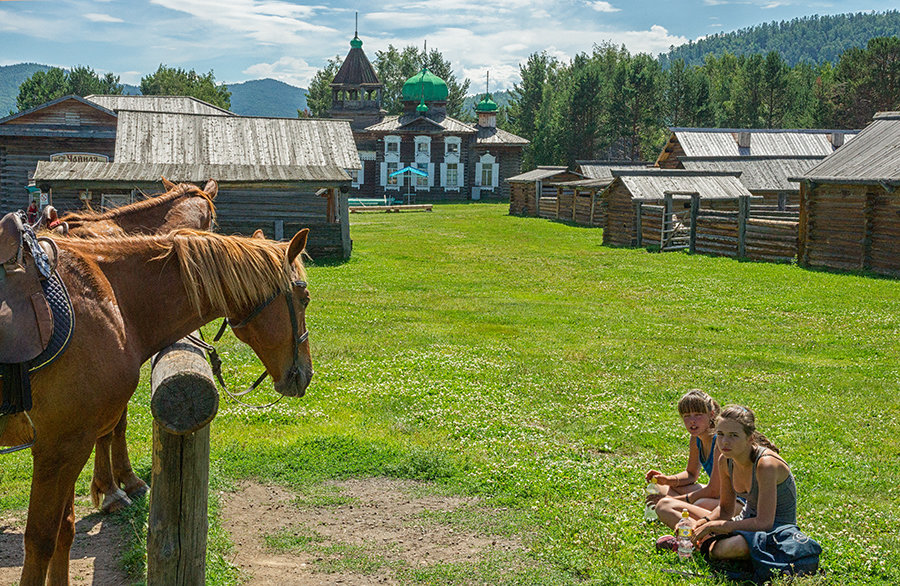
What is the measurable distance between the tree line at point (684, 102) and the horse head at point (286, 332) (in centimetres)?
6967

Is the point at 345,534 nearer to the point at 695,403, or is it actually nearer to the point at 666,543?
the point at 666,543

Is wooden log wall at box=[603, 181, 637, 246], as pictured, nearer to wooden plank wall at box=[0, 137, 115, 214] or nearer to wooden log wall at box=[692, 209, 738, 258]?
wooden log wall at box=[692, 209, 738, 258]

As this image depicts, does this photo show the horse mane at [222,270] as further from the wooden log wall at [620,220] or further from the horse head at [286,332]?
the wooden log wall at [620,220]

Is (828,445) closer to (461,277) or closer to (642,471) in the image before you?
(642,471)

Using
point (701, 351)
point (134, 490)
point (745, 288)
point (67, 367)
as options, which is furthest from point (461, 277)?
point (67, 367)

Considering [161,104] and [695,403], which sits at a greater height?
[161,104]

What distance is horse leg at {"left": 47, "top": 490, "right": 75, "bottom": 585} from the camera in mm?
4574

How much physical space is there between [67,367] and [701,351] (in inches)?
417

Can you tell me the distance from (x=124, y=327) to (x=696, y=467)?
449cm

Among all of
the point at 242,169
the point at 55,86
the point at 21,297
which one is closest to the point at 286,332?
the point at 21,297

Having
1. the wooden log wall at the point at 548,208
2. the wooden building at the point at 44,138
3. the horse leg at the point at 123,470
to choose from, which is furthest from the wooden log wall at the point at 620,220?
the horse leg at the point at 123,470

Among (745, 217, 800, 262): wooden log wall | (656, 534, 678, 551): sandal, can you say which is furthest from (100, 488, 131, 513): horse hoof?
(745, 217, 800, 262): wooden log wall

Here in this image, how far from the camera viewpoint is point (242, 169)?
24.8 metres

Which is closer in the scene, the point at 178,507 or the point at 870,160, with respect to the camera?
the point at 178,507
